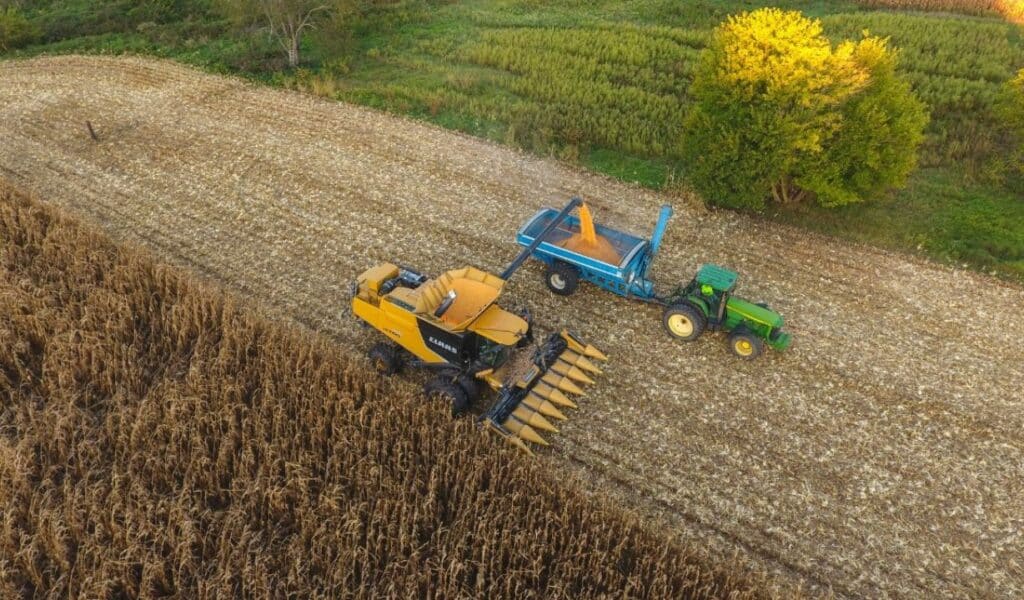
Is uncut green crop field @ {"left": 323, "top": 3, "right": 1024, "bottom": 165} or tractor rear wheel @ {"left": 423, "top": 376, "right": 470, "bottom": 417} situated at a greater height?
uncut green crop field @ {"left": 323, "top": 3, "right": 1024, "bottom": 165}

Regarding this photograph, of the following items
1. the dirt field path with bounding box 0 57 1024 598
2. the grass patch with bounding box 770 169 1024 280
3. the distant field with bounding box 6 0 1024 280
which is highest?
the distant field with bounding box 6 0 1024 280

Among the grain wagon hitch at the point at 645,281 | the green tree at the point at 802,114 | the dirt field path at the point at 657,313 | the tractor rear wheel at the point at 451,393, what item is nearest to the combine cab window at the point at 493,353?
the tractor rear wheel at the point at 451,393

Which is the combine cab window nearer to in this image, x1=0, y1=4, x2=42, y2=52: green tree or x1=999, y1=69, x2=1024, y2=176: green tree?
x1=999, y1=69, x2=1024, y2=176: green tree

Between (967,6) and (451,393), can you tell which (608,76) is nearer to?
(451,393)

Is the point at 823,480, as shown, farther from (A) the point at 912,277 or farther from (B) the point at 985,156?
(B) the point at 985,156

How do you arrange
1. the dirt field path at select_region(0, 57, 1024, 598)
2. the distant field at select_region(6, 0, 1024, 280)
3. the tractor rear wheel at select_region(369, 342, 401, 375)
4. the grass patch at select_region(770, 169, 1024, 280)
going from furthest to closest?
1. the distant field at select_region(6, 0, 1024, 280)
2. the grass patch at select_region(770, 169, 1024, 280)
3. the tractor rear wheel at select_region(369, 342, 401, 375)
4. the dirt field path at select_region(0, 57, 1024, 598)

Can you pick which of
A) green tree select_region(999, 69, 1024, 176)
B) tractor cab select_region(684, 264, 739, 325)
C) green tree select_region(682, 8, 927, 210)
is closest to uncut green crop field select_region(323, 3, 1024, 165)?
green tree select_region(999, 69, 1024, 176)

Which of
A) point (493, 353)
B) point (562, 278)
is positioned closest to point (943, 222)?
point (562, 278)
